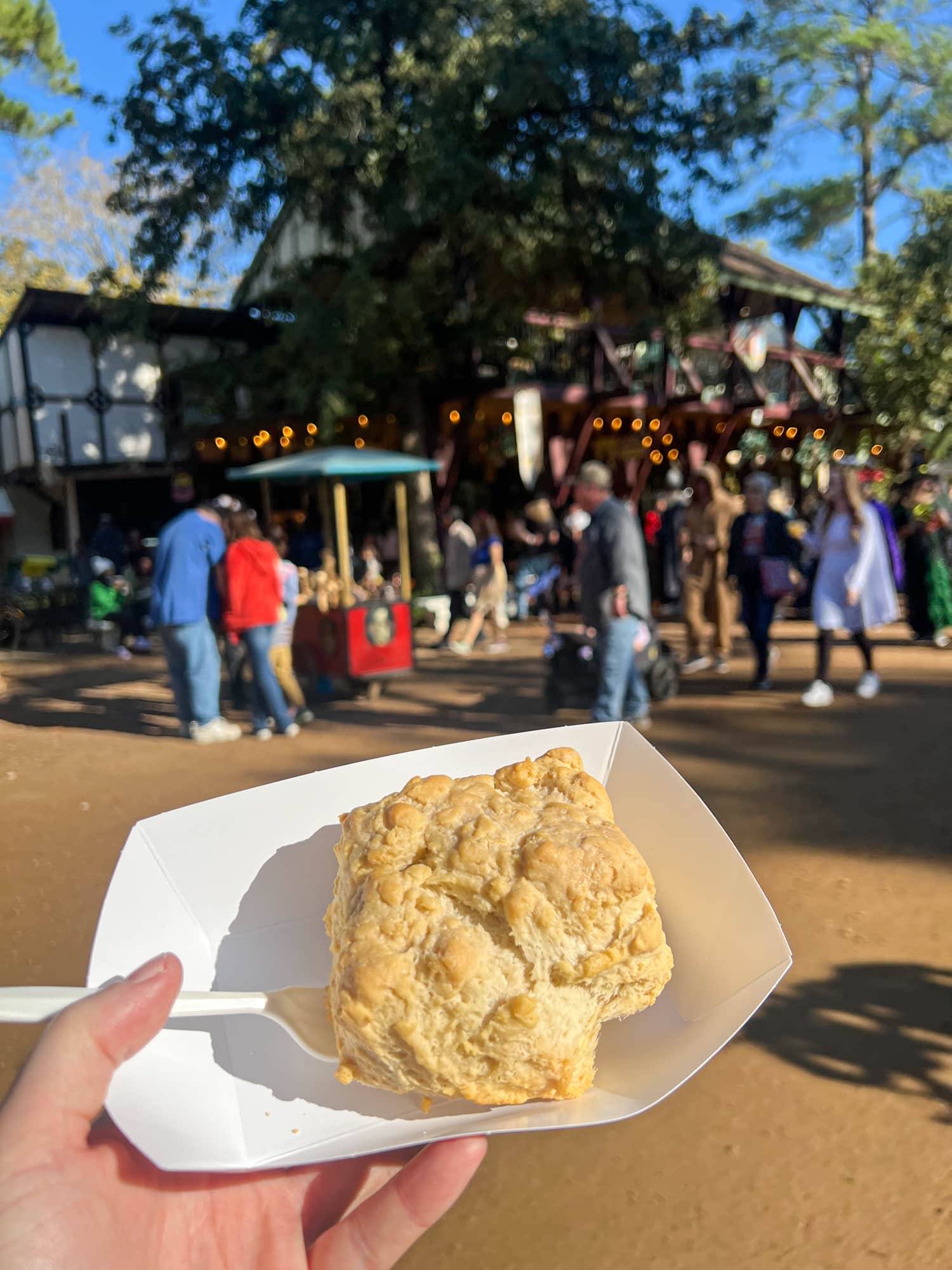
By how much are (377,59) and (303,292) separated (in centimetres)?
303

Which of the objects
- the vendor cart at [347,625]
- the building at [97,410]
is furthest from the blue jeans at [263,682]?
the building at [97,410]

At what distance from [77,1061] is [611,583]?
4.72 m

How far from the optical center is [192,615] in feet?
20.4

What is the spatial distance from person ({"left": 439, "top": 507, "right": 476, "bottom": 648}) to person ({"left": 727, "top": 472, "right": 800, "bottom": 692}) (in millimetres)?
4728

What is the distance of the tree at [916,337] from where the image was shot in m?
15.2

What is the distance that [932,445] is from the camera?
15.4 m

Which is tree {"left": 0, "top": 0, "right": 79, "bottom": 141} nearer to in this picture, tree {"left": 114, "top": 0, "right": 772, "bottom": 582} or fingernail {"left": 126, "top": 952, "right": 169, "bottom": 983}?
fingernail {"left": 126, "top": 952, "right": 169, "bottom": 983}

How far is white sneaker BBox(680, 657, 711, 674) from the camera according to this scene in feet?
26.9

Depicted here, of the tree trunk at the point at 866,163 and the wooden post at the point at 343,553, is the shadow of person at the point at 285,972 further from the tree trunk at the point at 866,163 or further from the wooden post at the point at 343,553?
the tree trunk at the point at 866,163

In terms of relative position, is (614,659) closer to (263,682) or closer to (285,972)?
(263,682)

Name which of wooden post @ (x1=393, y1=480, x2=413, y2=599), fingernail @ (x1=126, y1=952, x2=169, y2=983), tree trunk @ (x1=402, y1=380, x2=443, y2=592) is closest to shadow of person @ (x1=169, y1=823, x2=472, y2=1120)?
fingernail @ (x1=126, y1=952, x2=169, y2=983)

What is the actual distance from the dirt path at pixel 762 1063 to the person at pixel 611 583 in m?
1.09

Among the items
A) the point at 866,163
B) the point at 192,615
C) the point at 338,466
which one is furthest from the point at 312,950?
the point at 866,163

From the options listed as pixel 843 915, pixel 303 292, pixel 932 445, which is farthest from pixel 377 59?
pixel 843 915
